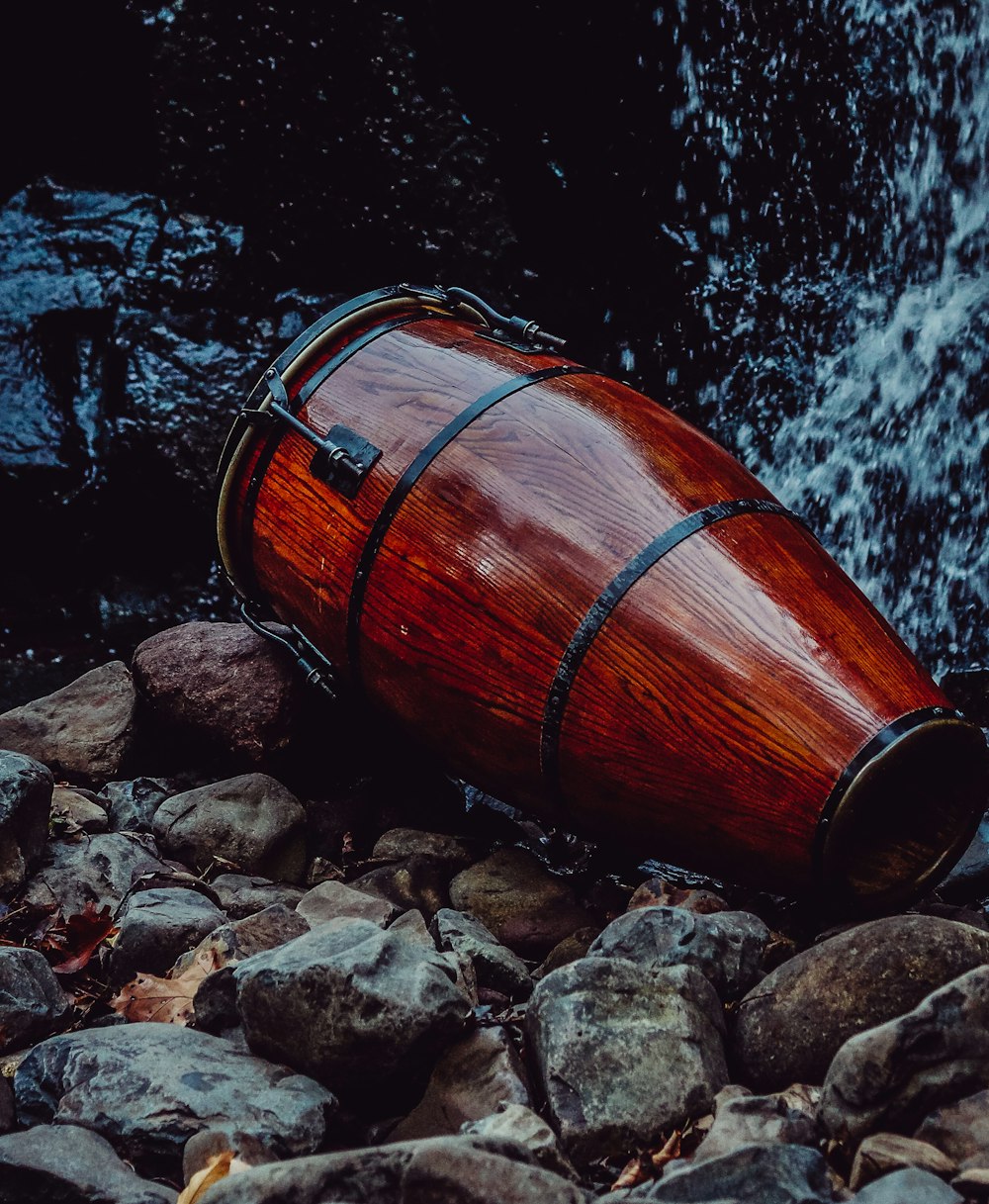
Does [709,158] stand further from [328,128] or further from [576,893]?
[576,893]

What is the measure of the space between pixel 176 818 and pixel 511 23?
3837 mm

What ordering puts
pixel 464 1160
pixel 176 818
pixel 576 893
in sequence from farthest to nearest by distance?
pixel 176 818, pixel 576 893, pixel 464 1160

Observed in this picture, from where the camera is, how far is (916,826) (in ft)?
8.07

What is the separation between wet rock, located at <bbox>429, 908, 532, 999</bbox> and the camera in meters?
2.34

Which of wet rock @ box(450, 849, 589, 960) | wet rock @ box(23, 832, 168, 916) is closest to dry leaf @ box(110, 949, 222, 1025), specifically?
wet rock @ box(23, 832, 168, 916)

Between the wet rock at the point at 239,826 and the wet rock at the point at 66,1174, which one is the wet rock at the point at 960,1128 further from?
the wet rock at the point at 239,826

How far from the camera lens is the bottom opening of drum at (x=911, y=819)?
226cm

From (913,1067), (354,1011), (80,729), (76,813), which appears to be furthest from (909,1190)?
(80,729)

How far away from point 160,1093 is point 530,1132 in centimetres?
59

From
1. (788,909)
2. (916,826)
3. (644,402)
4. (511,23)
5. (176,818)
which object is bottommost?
(176,818)

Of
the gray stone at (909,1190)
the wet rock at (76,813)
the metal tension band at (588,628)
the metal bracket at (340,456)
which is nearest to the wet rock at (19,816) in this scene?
the wet rock at (76,813)

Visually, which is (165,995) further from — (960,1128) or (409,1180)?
(960,1128)

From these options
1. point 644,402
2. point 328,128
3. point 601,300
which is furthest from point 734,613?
point 328,128

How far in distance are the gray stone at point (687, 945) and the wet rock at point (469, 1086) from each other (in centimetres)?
25
